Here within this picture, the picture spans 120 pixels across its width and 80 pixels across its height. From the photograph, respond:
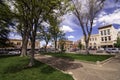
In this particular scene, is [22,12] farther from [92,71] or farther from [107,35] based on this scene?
[107,35]

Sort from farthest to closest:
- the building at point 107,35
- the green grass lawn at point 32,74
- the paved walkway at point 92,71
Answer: the building at point 107,35 → the paved walkway at point 92,71 → the green grass lawn at point 32,74

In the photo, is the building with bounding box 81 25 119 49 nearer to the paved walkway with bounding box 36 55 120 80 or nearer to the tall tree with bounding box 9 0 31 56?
the tall tree with bounding box 9 0 31 56

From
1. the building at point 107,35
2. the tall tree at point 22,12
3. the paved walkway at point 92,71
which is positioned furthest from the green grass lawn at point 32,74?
the building at point 107,35

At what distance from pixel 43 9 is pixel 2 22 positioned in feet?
66.4

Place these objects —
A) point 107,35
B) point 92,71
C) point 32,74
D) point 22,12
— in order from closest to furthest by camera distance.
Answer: point 32,74
point 92,71
point 22,12
point 107,35

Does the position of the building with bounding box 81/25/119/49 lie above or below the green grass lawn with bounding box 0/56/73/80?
above

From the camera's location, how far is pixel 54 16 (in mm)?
18422

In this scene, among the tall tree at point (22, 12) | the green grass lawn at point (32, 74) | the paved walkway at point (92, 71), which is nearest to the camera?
the green grass lawn at point (32, 74)

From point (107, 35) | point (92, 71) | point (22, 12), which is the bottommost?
point (92, 71)

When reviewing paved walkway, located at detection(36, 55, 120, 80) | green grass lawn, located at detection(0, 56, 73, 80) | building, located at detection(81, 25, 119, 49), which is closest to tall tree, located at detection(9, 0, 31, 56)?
green grass lawn, located at detection(0, 56, 73, 80)

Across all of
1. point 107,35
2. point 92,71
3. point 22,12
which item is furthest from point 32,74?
point 107,35

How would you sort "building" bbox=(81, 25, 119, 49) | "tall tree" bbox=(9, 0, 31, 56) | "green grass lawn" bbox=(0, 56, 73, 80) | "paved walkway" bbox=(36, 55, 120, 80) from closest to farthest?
1. "green grass lawn" bbox=(0, 56, 73, 80)
2. "paved walkway" bbox=(36, 55, 120, 80)
3. "tall tree" bbox=(9, 0, 31, 56)
4. "building" bbox=(81, 25, 119, 49)

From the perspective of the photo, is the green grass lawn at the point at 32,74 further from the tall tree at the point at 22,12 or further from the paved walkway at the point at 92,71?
the tall tree at the point at 22,12

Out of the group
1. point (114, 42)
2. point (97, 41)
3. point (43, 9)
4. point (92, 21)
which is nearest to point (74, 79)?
point (43, 9)
